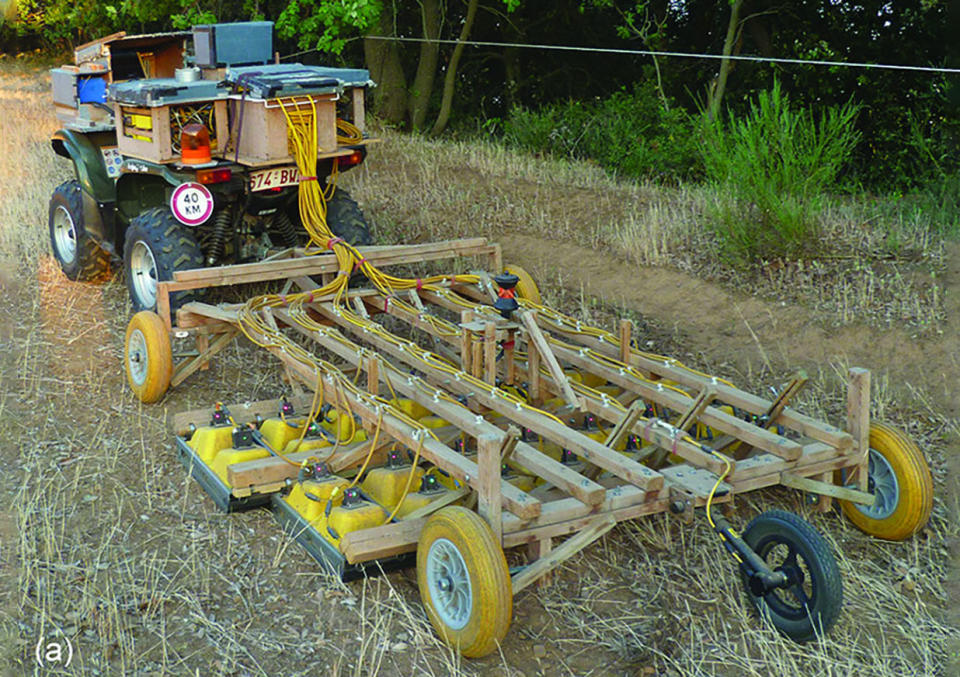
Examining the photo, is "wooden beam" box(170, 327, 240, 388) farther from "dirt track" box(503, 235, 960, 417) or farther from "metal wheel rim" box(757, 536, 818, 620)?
"metal wheel rim" box(757, 536, 818, 620)

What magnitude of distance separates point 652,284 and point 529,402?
94.5 inches

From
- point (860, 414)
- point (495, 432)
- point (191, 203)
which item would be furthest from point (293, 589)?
point (191, 203)

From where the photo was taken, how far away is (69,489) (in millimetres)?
5293

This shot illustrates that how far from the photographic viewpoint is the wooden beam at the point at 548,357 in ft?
17.2

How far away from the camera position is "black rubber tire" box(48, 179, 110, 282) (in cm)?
831

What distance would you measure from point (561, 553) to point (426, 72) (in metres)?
12.1

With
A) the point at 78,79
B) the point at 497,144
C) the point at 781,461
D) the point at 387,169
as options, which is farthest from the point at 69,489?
the point at 497,144

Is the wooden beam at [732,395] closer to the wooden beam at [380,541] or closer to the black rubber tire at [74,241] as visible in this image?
the wooden beam at [380,541]

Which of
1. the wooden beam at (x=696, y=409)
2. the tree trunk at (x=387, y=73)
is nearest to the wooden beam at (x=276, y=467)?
the wooden beam at (x=696, y=409)

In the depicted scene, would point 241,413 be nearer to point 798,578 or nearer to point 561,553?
point 561,553

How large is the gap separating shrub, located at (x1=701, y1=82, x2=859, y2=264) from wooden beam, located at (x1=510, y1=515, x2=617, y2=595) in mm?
3726

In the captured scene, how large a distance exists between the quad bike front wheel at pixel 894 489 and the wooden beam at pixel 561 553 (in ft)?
4.53

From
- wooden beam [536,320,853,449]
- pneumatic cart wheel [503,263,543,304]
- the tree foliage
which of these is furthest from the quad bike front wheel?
the tree foliage

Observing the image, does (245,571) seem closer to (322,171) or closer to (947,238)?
(322,171)
